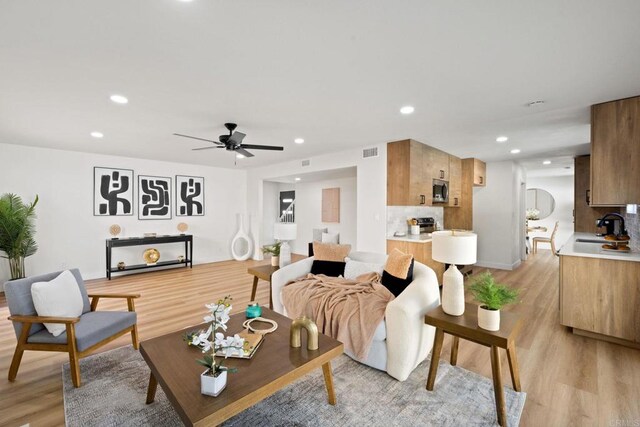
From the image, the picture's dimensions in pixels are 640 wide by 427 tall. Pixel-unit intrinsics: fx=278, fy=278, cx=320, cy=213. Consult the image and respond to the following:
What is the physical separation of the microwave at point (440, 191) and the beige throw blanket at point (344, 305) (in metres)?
2.96

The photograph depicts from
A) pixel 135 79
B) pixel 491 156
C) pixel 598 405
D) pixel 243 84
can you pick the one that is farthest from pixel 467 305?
pixel 491 156

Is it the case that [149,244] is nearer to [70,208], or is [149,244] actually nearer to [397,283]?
[70,208]

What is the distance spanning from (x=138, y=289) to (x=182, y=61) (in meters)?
4.04

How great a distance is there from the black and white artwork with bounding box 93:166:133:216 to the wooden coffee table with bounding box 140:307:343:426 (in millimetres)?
5021

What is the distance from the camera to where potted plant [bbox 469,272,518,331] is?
5.97ft

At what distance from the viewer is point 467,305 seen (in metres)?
2.26

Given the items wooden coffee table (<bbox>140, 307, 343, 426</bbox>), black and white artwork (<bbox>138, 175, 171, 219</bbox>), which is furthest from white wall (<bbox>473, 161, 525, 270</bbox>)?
black and white artwork (<bbox>138, 175, 171, 219</bbox>)

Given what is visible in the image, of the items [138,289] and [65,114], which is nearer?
[65,114]

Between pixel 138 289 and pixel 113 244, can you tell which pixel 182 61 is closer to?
pixel 138 289

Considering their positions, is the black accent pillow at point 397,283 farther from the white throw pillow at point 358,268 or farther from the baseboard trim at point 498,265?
the baseboard trim at point 498,265

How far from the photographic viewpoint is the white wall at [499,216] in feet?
20.1

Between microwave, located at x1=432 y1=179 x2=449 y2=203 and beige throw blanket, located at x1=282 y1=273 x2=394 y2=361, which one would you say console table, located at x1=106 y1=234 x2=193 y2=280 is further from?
microwave, located at x1=432 y1=179 x2=449 y2=203

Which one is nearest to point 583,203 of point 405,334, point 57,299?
point 405,334

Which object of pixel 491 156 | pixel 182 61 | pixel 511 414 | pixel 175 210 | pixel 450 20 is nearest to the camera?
pixel 450 20
